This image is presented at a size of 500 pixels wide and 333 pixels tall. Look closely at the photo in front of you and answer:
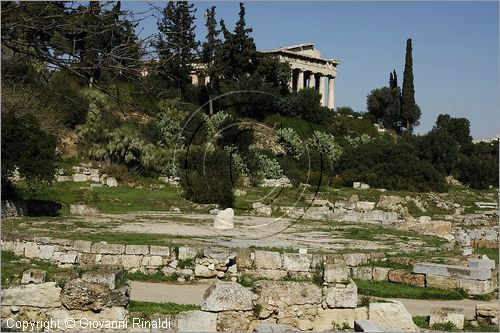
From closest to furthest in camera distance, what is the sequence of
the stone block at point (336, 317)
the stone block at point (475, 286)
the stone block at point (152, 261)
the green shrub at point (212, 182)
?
the stone block at point (336, 317), the stone block at point (475, 286), the stone block at point (152, 261), the green shrub at point (212, 182)

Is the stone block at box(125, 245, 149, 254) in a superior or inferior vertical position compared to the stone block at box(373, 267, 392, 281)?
superior

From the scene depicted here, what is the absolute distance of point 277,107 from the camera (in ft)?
225

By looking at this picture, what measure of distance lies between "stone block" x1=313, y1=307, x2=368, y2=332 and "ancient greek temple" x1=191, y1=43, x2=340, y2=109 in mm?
74979

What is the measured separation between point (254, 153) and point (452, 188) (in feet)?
55.7

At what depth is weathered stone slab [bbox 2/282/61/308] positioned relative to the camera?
10.4m

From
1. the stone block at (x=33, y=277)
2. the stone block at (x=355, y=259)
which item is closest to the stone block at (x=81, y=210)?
the stone block at (x=355, y=259)

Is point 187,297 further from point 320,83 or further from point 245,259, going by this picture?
point 320,83

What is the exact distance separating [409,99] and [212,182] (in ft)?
155

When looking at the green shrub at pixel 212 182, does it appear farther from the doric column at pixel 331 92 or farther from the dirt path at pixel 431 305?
the doric column at pixel 331 92

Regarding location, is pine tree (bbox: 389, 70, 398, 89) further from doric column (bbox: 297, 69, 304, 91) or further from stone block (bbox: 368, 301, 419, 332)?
stone block (bbox: 368, 301, 419, 332)

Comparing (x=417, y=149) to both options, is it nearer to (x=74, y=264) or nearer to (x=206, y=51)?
(x=206, y=51)

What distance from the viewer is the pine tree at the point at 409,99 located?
74875 millimetres

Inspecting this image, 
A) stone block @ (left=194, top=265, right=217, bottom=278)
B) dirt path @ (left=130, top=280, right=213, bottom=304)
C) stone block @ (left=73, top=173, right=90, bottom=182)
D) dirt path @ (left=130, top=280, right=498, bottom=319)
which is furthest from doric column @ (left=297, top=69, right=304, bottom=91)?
dirt path @ (left=130, top=280, right=498, bottom=319)

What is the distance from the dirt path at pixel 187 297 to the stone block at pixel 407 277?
126 cm
